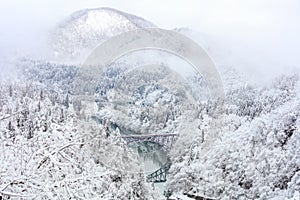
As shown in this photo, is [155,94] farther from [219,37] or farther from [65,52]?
[65,52]

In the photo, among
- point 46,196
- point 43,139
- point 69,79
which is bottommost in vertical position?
point 69,79

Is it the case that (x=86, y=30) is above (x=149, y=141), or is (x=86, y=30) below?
above

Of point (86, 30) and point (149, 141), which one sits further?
point (86, 30)

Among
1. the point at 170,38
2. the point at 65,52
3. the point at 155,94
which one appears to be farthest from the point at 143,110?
the point at 65,52

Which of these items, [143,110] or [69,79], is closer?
[143,110]

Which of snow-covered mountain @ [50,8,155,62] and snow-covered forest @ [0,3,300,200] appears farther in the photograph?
snow-covered mountain @ [50,8,155,62]
